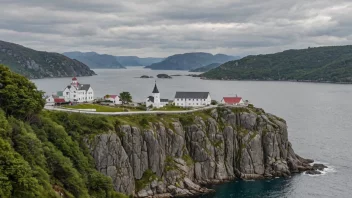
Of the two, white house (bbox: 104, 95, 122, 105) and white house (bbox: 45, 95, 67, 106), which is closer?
white house (bbox: 45, 95, 67, 106)

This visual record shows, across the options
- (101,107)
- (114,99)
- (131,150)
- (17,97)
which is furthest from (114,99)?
(17,97)

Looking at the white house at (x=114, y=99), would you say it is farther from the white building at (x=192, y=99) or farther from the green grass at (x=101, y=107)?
the white building at (x=192, y=99)

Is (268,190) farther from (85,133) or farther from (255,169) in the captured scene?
(85,133)

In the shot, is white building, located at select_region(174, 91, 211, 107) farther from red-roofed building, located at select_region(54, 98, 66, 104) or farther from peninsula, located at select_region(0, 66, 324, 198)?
red-roofed building, located at select_region(54, 98, 66, 104)

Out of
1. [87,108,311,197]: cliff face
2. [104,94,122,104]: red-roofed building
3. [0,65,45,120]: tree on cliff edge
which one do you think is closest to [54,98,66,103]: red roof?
[104,94,122,104]: red-roofed building

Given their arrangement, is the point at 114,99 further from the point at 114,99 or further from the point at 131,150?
the point at 131,150
